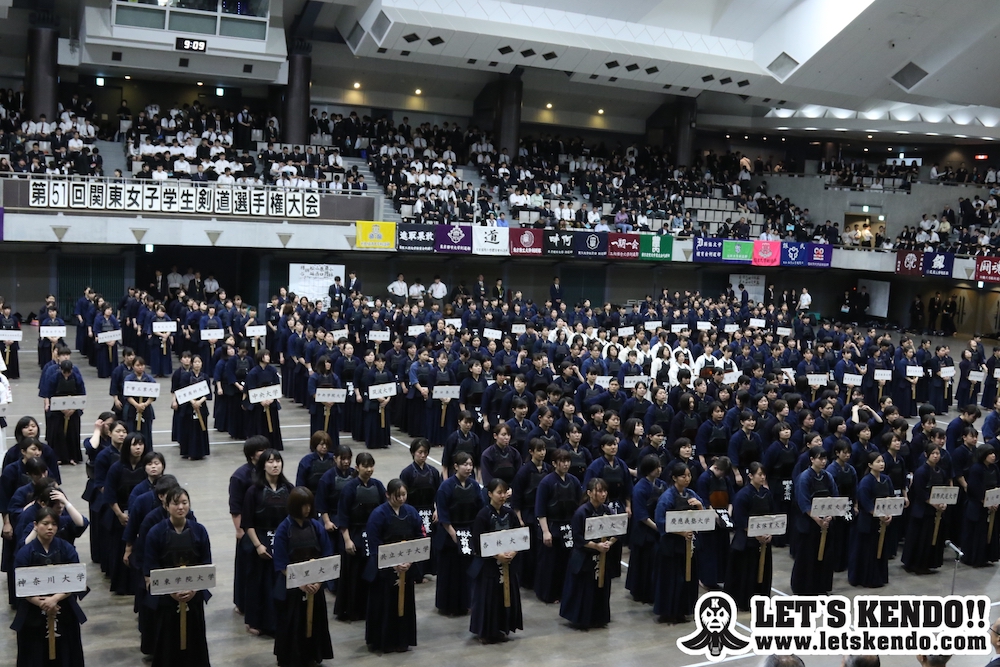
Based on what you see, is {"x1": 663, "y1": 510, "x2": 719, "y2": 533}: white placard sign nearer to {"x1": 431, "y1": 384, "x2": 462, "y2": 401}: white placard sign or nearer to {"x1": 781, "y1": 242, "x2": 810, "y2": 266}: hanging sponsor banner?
{"x1": 431, "y1": 384, "x2": 462, "y2": 401}: white placard sign

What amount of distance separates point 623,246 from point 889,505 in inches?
1048

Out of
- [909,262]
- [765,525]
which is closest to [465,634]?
[765,525]

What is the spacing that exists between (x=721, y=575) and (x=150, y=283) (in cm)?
2760

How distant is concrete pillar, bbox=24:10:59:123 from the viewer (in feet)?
112

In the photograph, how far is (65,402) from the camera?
15.2 m

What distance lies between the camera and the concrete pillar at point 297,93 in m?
38.2

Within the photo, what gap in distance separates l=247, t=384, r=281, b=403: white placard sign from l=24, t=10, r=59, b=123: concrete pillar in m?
22.6

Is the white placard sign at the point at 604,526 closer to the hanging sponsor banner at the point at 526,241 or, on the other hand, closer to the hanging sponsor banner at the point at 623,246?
the hanging sponsor banner at the point at 526,241

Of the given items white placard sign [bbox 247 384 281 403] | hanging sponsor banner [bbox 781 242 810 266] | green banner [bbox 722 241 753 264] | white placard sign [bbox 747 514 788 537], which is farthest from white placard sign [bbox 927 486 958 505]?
hanging sponsor banner [bbox 781 242 810 266]

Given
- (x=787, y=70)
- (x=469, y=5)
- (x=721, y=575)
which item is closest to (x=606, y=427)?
(x=721, y=575)

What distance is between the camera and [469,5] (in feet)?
116

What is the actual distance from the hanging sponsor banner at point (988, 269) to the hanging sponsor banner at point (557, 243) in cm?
1651

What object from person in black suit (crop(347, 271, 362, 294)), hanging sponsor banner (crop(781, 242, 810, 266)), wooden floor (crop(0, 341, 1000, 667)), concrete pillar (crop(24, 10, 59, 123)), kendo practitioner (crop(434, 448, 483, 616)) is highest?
concrete pillar (crop(24, 10, 59, 123))

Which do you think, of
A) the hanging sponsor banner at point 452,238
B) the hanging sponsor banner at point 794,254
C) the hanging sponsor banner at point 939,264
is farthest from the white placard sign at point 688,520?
the hanging sponsor banner at point 939,264
